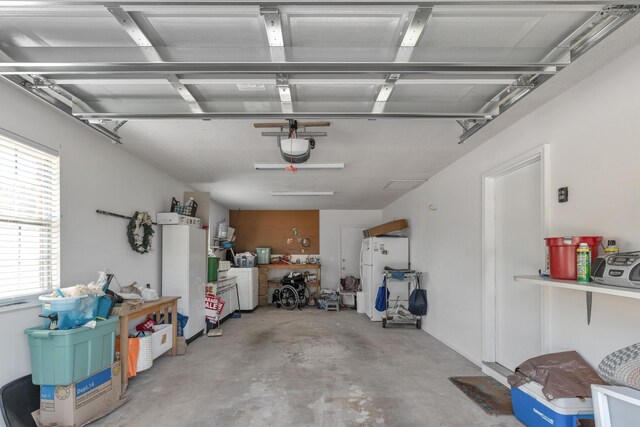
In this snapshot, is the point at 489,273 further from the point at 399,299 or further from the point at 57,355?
the point at 57,355

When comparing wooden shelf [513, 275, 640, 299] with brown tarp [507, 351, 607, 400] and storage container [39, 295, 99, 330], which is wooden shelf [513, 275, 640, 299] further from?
storage container [39, 295, 99, 330]

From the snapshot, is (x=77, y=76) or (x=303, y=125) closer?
(x=77, y=76)

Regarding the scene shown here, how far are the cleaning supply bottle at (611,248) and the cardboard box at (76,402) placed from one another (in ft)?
12.4

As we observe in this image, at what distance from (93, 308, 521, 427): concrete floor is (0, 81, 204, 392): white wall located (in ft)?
3.50

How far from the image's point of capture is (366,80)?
2.10 metres

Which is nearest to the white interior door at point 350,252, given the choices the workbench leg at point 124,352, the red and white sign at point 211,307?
the red and white sign at point 211,307

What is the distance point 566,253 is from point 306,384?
2.60 metres

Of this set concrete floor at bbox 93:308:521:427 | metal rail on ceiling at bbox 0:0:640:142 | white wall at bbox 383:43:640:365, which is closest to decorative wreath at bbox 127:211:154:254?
concrete floor at bbox 93:308:521:427

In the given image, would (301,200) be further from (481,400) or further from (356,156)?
(481,400)

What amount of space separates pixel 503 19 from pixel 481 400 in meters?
3.01

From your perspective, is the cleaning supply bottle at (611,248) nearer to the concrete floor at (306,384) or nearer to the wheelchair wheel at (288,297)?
the concrete floor at (306,384)

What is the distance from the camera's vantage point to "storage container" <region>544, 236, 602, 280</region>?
212 cm

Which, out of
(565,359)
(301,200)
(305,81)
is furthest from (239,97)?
(301,200)

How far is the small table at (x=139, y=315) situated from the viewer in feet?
10.8
